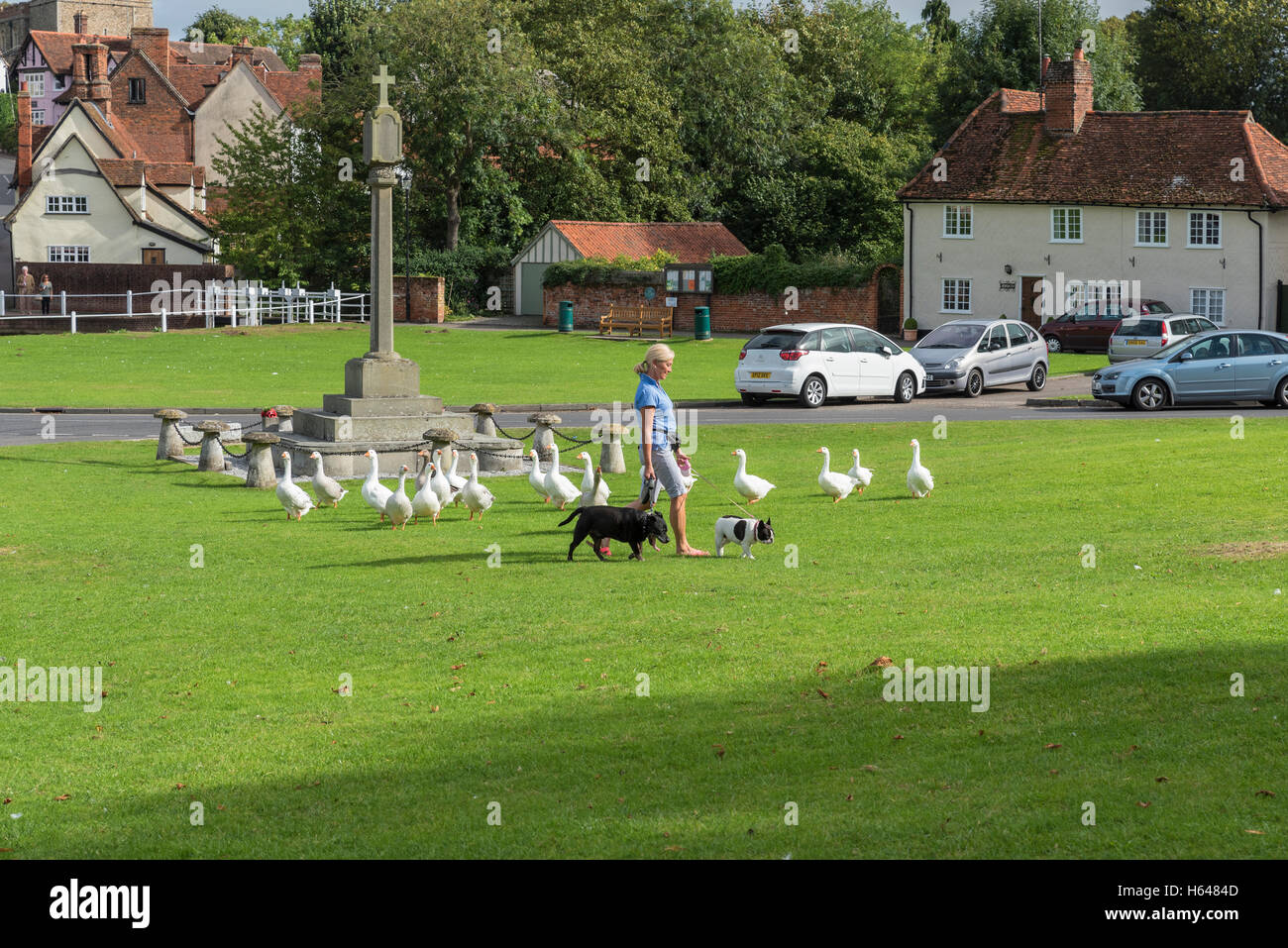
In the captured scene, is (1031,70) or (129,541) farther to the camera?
(1031,70)

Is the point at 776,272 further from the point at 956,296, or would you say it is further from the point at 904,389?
the point at 904,389

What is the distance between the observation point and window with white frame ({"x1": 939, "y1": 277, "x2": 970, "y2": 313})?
5800 centimetres

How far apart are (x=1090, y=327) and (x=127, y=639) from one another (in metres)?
42.5

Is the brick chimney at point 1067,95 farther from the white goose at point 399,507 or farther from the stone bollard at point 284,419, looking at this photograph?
the white goose at point 399,507

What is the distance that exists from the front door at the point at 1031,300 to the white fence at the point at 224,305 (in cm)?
2473

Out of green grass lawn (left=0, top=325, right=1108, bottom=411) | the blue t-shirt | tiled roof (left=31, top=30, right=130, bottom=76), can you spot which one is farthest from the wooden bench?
tiled roof (left=31, top=30, right=130, bottom=76)

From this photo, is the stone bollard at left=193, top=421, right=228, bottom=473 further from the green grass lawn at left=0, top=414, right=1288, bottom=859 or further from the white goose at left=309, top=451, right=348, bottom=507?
the green grass lawn at left=0, top=414, right=1288, bottom=859

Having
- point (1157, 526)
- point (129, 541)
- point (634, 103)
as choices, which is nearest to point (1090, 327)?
point (634, 103)

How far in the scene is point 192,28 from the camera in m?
135

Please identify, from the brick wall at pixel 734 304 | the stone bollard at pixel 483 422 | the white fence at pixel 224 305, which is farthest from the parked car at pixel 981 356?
the white fence at pixel 224 305

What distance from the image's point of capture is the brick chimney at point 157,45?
8663cm

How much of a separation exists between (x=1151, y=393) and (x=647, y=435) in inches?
801

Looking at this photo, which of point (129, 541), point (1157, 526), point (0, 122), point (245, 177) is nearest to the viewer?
point (1157, 526)

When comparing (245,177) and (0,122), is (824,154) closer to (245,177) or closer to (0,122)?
(245,177)
